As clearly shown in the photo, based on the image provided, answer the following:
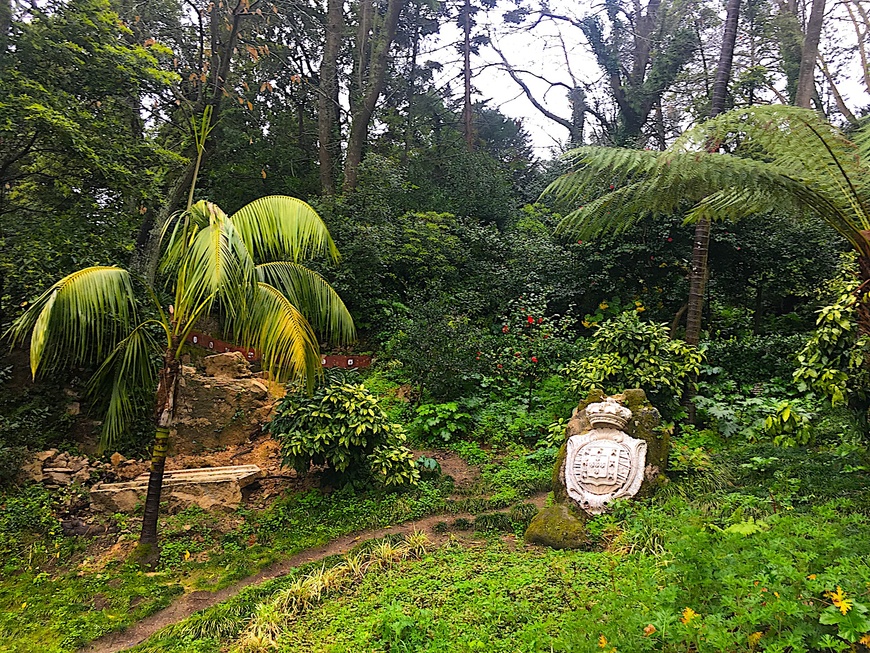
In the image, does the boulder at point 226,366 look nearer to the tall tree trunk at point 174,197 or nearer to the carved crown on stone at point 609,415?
the tall tree trunk at point 174,197

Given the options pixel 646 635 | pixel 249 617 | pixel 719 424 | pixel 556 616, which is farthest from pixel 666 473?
pixel 249 617

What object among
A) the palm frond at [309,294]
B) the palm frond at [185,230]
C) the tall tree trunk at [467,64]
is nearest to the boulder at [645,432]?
the palm frond at [309,294]

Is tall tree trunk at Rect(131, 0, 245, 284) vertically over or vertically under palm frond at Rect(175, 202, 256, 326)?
over

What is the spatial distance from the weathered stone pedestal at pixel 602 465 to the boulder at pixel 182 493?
10.7ft

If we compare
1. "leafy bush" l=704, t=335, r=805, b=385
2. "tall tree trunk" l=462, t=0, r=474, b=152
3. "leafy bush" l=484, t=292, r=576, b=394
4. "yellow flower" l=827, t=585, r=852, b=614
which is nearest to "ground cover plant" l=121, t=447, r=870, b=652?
"yellow flower" l=827, t=585, r=852, b=614

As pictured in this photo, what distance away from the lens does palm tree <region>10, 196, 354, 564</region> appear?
4360 millimetres

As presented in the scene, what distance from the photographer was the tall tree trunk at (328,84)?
11.9 m

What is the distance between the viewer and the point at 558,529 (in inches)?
175

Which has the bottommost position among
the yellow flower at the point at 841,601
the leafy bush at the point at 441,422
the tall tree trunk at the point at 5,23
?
the leafy bush at the point at 441,422

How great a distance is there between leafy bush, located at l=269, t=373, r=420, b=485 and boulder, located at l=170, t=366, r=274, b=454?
6.23ft

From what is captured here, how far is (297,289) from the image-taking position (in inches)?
219

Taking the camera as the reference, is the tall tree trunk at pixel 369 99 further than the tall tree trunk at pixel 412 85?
No

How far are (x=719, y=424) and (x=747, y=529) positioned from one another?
3848 mm

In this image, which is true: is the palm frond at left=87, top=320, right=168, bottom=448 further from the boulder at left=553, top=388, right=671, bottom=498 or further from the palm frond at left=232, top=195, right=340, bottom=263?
the boulder at left=553, top=388, right=671, bottom=498
